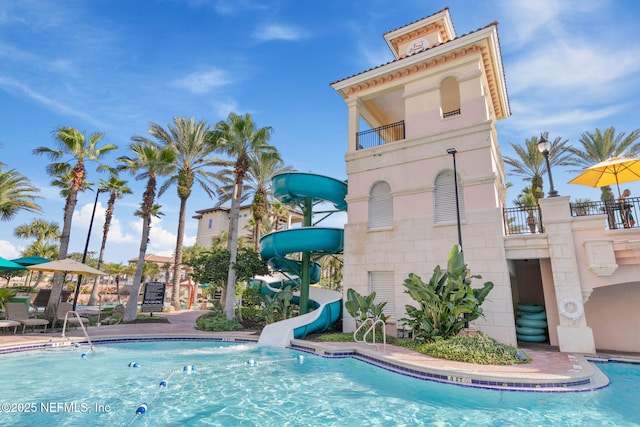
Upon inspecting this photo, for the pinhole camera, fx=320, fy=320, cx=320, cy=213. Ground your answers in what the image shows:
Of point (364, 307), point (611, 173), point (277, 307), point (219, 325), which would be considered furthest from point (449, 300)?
point (219, 325)

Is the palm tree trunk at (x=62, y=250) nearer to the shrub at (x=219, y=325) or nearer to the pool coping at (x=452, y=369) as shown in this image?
the pool coping at (x=452, y=369)

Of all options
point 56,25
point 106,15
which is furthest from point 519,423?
point 56,25

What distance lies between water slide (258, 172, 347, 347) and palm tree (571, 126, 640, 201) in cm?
1964

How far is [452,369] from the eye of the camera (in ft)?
25.3

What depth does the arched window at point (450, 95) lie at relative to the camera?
51.0ft

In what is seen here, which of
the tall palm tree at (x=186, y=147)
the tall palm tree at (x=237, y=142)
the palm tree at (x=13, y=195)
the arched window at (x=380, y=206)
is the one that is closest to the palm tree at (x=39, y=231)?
the palm tree at (x=13, y=195)

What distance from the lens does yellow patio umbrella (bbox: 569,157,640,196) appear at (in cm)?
1184

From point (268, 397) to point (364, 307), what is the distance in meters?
6.57

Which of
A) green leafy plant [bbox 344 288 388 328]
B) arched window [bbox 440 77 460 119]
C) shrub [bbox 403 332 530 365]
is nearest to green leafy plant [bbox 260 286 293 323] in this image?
green leafy plant [bbox 344 288 388 328]

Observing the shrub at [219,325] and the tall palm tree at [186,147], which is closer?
the shrub at [219,325]

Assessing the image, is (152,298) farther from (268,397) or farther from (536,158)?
(536,158)

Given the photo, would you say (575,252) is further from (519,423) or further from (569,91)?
(519,423)

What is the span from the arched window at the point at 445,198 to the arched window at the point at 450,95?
319 centimetres

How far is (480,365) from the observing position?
8398 mm
